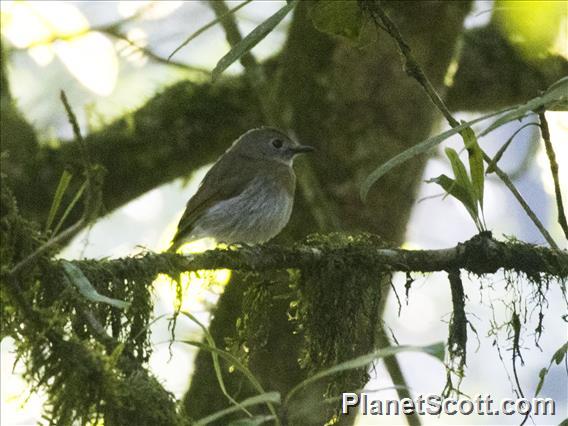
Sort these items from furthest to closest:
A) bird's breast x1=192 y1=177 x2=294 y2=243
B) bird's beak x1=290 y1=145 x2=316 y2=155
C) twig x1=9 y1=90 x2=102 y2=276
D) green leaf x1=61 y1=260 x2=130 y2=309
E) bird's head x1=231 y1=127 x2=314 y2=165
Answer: bird's head x1=231 y1=127 x2=314 y2=165
bird's breast x1=192 y1=177 x2=294 y2=243
bird's beak x1=290 y1=145 x2=316 y2=155
green leaf x1=61 y1=260 x2=130 y2=309
twig x1=9 y1=90 x2=102 y2=276

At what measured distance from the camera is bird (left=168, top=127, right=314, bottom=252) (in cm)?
485

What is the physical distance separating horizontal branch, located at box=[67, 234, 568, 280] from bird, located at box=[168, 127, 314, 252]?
5.47ft

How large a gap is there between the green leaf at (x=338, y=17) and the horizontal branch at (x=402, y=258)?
0.69 metres

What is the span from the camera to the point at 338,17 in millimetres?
2508

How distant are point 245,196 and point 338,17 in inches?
110

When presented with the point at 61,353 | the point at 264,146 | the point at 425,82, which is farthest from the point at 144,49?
the point at 61,353

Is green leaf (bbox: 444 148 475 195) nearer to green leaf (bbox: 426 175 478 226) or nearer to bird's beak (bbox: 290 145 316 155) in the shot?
green leaf (bbox: 426 175 478 226)

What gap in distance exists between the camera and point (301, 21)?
482 centimetres

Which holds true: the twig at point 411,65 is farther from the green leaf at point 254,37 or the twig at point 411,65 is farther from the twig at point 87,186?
the twig at point 87,186

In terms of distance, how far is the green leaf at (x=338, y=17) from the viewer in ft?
8.15

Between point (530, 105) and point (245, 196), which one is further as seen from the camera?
point (245, 196)

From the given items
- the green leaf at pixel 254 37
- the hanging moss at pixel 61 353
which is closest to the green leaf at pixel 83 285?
the hanging moss at pixel 61 353

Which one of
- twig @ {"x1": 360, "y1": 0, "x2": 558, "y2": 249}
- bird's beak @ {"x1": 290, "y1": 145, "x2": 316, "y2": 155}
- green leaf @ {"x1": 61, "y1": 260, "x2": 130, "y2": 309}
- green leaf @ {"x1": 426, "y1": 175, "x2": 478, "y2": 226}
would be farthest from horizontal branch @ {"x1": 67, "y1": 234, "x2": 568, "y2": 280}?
bird's beak @ {"x1": 290, "y1": 145, "x2": 316, "y2": 155}

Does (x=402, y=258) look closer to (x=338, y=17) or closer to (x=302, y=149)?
(x=338, y=17)
